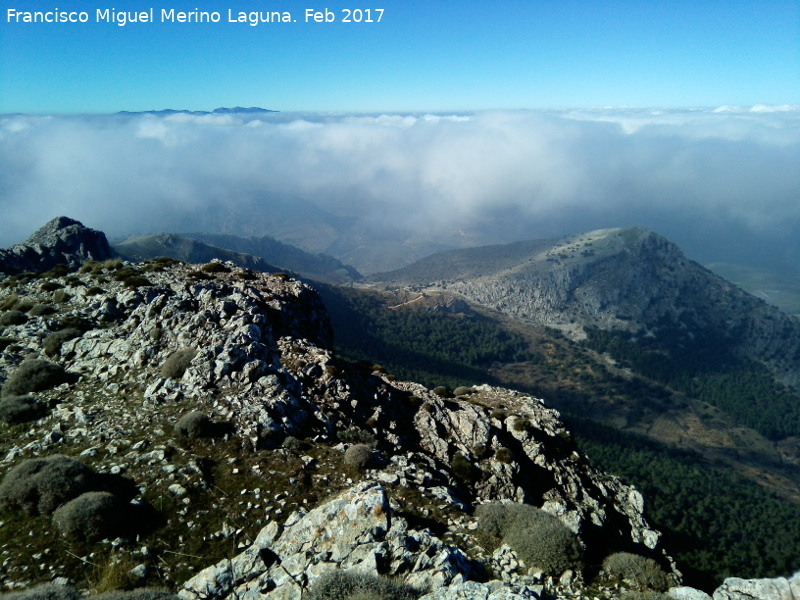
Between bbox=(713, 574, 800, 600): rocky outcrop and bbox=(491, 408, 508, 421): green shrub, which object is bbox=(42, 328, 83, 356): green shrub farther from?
bbox=(713, 574, 800, 600): rocky outcrop

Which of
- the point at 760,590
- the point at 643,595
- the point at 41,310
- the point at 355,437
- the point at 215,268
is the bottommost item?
the point at 355,437

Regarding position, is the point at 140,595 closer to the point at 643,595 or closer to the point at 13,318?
the point at 643,595

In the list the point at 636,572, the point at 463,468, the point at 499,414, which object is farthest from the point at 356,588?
the point at 499,414

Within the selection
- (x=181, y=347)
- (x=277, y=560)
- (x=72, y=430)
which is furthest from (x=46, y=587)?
(x=181, y=347)

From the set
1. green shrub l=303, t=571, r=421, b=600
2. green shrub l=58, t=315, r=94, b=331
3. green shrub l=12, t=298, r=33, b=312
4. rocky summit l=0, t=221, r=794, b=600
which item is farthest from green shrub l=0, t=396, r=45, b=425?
green shrub l=303, t=571, r=421, b=600

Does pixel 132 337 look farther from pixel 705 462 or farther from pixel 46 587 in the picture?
pixel 705 462

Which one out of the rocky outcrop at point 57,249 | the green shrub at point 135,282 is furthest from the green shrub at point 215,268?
the rocky outcrop at point 57,249

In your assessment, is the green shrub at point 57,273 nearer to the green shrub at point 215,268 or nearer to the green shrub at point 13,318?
the green shrub at point 13,318
